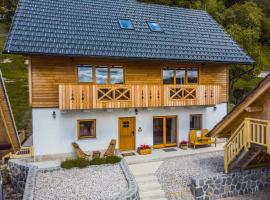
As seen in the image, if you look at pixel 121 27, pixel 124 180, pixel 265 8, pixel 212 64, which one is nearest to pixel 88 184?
pixel 124 180

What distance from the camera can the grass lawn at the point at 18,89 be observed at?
20817 millimetres

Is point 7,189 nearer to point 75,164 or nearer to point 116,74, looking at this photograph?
point 75,164

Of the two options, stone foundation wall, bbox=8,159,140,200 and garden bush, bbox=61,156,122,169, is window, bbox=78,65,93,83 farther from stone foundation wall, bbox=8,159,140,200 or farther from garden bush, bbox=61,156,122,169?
stone foundation wall, bbox=8,159,140,200

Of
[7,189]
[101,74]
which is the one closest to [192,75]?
[101,74]

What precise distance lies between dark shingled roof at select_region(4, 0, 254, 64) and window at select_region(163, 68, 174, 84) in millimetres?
1079

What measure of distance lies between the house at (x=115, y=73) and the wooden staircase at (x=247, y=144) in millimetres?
4586

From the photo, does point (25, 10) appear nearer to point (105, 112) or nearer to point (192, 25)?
point (105, 112)

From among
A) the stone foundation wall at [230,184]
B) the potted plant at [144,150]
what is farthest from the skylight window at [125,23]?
the stone foundation wall at [230,184]

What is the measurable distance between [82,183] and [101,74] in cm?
598

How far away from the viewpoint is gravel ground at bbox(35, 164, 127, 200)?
330 inches

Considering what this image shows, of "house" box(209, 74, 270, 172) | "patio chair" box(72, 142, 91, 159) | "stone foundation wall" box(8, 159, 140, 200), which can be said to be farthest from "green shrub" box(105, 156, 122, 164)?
"house" box(209, 74, 270, 172)

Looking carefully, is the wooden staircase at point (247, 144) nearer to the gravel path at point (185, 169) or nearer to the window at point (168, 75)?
the gravel path at point (185, 169)

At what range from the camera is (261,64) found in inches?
938

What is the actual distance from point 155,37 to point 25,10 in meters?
7.44
